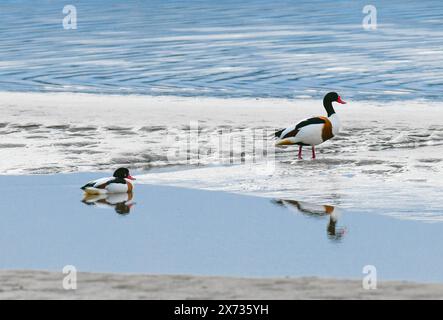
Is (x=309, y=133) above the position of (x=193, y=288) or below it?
above

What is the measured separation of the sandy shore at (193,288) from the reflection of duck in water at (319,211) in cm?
232

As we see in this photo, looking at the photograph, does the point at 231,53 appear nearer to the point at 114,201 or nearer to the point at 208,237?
the point at 114,201

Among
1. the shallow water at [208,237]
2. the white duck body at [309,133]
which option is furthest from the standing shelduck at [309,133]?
the shallow water at [208,237]

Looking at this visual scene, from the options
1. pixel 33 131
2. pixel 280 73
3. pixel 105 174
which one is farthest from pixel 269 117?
pixel 280 73

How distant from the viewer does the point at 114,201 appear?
544 inches

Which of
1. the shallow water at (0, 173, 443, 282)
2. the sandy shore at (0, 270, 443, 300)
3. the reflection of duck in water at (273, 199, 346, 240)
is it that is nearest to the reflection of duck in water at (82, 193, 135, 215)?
the shallow water at (0, 173, 443, 282)

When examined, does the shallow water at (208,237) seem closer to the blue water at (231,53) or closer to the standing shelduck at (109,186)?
the standing shelduck at (109,186)

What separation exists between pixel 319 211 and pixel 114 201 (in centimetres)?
246

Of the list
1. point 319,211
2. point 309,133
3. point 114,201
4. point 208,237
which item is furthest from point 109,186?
point 309,133

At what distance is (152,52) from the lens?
3641 centimetres

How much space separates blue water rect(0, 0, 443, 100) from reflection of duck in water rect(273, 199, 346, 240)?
39.6ft

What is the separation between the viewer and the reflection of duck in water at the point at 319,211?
11789 millimetres

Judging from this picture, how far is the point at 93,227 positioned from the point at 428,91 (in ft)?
50.5
